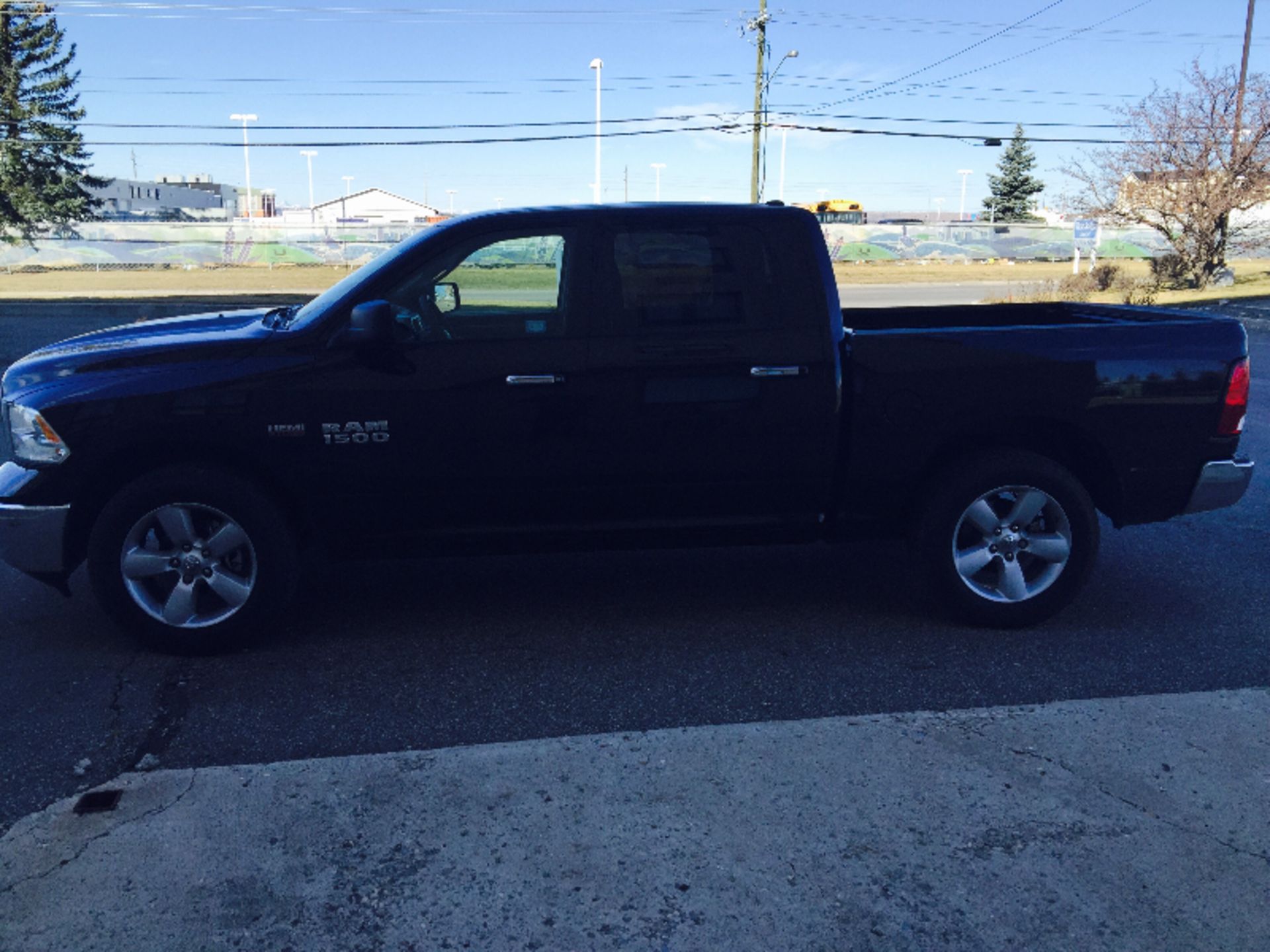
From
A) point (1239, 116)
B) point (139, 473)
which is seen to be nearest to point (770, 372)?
point (139, 473)

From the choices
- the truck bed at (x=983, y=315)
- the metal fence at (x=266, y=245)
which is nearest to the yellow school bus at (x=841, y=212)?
the metal fence at (x=266, y=245)

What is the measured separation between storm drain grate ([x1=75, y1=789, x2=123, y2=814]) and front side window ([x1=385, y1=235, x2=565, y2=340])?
2133mm

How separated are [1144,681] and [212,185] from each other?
513 feet

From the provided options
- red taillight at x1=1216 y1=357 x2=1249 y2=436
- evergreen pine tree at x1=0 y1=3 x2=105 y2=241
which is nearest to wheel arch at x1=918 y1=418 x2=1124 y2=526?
red taillight at x1=1216 y1=357 x2=1249 y2=436

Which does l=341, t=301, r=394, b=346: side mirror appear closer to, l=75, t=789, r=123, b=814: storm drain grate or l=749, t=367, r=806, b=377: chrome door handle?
l=749, t=367, r=806, b=377: chrome door handle

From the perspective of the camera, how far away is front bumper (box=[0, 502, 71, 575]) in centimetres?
464

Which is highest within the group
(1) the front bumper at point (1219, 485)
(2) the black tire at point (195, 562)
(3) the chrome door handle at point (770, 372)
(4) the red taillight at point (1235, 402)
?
(3) the chrome door handle at point (770, 372)

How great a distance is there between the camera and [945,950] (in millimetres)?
2777

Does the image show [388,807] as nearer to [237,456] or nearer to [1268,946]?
[237,456]

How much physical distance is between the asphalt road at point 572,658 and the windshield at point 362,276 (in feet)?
4.69

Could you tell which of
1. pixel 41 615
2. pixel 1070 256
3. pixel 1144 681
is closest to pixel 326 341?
pixel 41 615

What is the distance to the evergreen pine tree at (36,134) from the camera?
175 ft

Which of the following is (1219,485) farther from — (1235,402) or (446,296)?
(446,296)

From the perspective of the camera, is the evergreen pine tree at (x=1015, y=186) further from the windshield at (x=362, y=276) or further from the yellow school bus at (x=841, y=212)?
the windshield at (x=362, y=276)
